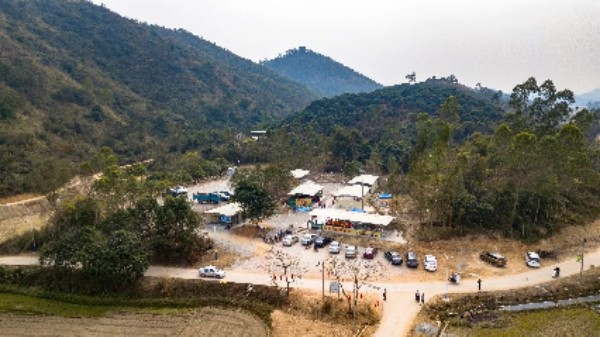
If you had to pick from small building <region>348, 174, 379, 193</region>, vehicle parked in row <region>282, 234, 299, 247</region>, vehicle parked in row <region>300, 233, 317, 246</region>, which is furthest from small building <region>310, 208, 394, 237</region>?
small building <region>348, 174, 379, 193</region>

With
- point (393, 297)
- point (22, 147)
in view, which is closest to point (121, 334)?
point (393, 297)

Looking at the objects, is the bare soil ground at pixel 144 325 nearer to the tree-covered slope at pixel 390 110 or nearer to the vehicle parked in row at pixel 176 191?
the vehicle parked in row at pixel 176 191

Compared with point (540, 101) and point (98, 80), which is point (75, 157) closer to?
point (98, 80)

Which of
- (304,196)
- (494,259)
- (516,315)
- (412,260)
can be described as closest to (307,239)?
(412,260)

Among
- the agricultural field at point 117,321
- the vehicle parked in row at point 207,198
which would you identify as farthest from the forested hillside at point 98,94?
the agricultural field at point 117,321

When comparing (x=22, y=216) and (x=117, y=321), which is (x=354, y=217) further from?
(x=22, y=216)

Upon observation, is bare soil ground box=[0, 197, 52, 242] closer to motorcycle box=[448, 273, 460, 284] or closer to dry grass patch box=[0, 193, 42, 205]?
dry grass patch box=[0, 193, 42, 205]
